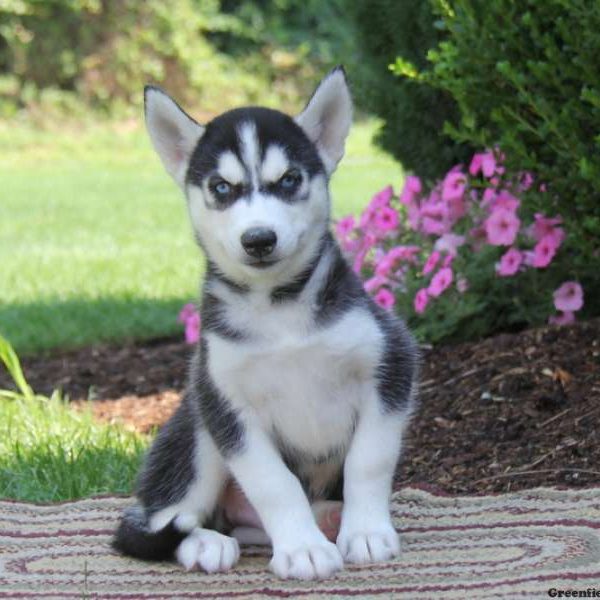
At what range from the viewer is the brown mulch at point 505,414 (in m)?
3.91

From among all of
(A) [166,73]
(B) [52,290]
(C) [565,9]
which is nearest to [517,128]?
(C) [565,9]

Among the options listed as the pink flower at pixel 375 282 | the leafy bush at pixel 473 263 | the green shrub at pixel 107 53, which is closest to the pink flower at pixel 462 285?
the leafy bush at pixel 473 263

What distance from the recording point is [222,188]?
310 cm

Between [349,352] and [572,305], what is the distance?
1888 mm

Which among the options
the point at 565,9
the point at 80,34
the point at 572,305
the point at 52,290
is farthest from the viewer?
the point at 80,34

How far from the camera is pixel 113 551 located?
3.33 m

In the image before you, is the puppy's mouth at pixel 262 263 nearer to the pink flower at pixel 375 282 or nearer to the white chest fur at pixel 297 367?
the white chest fur at pixel 297 367

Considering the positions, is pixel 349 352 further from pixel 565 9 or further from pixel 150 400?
pixel 150 400

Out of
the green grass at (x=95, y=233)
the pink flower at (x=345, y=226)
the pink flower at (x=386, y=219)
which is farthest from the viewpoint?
the green grass at (x=95, y=233)

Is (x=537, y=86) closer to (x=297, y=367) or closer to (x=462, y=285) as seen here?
(x=462, y=285)

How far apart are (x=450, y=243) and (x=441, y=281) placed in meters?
0.25

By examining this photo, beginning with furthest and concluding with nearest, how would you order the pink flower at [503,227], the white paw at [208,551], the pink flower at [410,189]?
the pink flower at [410,189] < the pink flower at [503,227] < the white paw at [208,551]

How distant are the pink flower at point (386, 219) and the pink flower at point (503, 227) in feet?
2.30

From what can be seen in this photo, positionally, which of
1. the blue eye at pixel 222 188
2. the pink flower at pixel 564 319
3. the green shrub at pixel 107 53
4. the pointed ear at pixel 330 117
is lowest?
the green shrub at pixel 107 53
